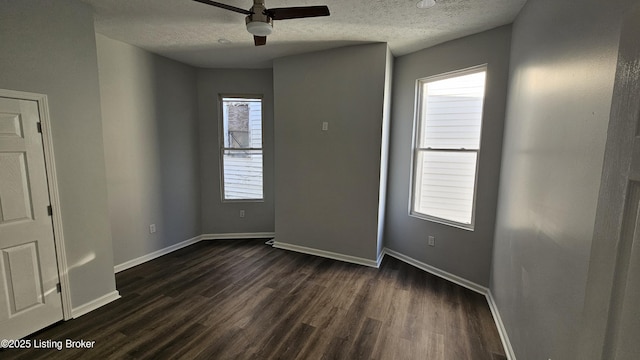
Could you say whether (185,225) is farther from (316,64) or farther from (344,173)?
(316,64)

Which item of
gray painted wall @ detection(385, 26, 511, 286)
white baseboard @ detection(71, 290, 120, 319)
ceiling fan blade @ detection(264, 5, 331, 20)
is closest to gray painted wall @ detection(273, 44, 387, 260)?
gray painted wall @ detection(385, 26, 511, 286)

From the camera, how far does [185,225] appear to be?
420 cm

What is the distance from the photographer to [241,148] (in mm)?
4461

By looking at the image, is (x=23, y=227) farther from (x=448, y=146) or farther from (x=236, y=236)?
(x=448, y=146)

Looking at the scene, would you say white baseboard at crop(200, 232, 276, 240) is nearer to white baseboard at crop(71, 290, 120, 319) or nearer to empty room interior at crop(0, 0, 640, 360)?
empty room interior at crop(0, 0, 640, 360)

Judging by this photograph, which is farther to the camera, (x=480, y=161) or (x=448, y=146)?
(x=448, y=146)

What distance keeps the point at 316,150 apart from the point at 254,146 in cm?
134

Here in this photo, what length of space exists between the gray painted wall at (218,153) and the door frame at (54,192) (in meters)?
2.22

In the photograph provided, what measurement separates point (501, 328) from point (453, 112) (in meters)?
2.24

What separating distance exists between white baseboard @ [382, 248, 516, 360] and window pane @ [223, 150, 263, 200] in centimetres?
239

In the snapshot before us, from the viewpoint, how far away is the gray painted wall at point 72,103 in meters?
1.95

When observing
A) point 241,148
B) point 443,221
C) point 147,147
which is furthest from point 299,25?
point 443,221

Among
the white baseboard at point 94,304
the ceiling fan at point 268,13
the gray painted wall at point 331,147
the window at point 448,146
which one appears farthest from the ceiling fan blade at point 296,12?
the white baseboard at point 94,304

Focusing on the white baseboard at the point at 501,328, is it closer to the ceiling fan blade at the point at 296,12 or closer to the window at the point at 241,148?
the ceiling fan blade at the point at 296,12
